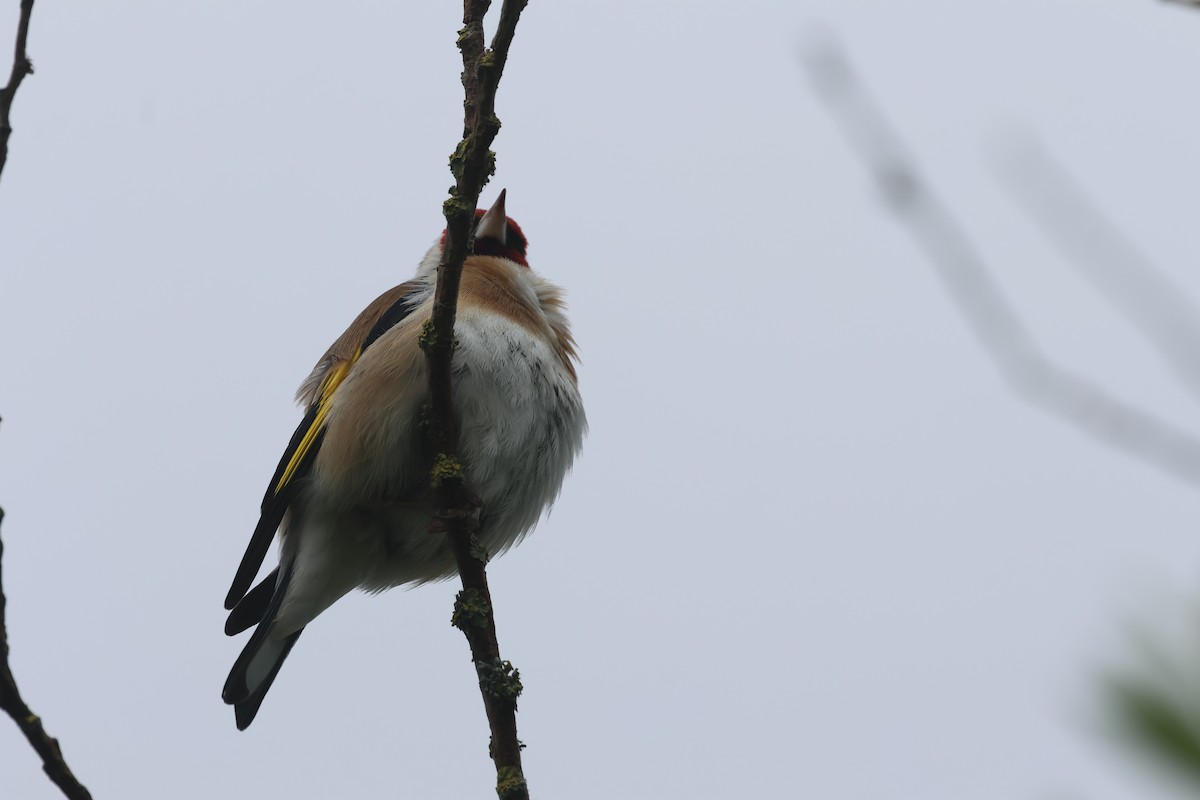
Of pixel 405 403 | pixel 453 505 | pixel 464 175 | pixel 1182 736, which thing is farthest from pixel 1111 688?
pixel 405 403

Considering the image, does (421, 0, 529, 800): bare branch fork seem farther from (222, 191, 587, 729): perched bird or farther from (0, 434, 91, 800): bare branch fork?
(0, 434, 91, 800): bare branch fork

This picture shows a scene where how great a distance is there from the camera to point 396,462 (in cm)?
502

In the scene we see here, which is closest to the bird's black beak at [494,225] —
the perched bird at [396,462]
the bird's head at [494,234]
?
the bird's head at [494,234]

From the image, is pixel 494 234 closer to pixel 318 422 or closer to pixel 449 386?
pixel 318 422

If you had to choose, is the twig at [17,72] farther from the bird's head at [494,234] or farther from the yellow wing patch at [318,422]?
the bird's head at [494,234]

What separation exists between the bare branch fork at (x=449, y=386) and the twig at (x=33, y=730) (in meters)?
1.34

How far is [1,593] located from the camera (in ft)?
7.30

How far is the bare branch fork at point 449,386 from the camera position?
3438 mm

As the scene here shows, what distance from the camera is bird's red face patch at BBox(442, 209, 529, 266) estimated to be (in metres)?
6.53

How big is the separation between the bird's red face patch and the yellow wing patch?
1023 millimetres

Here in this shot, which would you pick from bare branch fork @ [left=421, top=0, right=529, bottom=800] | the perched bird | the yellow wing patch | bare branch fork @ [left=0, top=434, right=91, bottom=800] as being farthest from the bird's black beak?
bare branch fork @ [left=0, top=434, right=91, bottom=800]

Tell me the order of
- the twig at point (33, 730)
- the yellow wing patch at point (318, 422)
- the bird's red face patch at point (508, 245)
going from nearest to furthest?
the twig at point (33, 730)
the yellow wing patch at point (318, 422)
the bird's red face patch at point (508, 245)

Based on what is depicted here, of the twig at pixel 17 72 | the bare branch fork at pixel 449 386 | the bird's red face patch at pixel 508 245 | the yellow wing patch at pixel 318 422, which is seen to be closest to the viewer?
the twig at pixel 17 72

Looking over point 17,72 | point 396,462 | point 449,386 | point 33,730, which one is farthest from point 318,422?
point 33,730
